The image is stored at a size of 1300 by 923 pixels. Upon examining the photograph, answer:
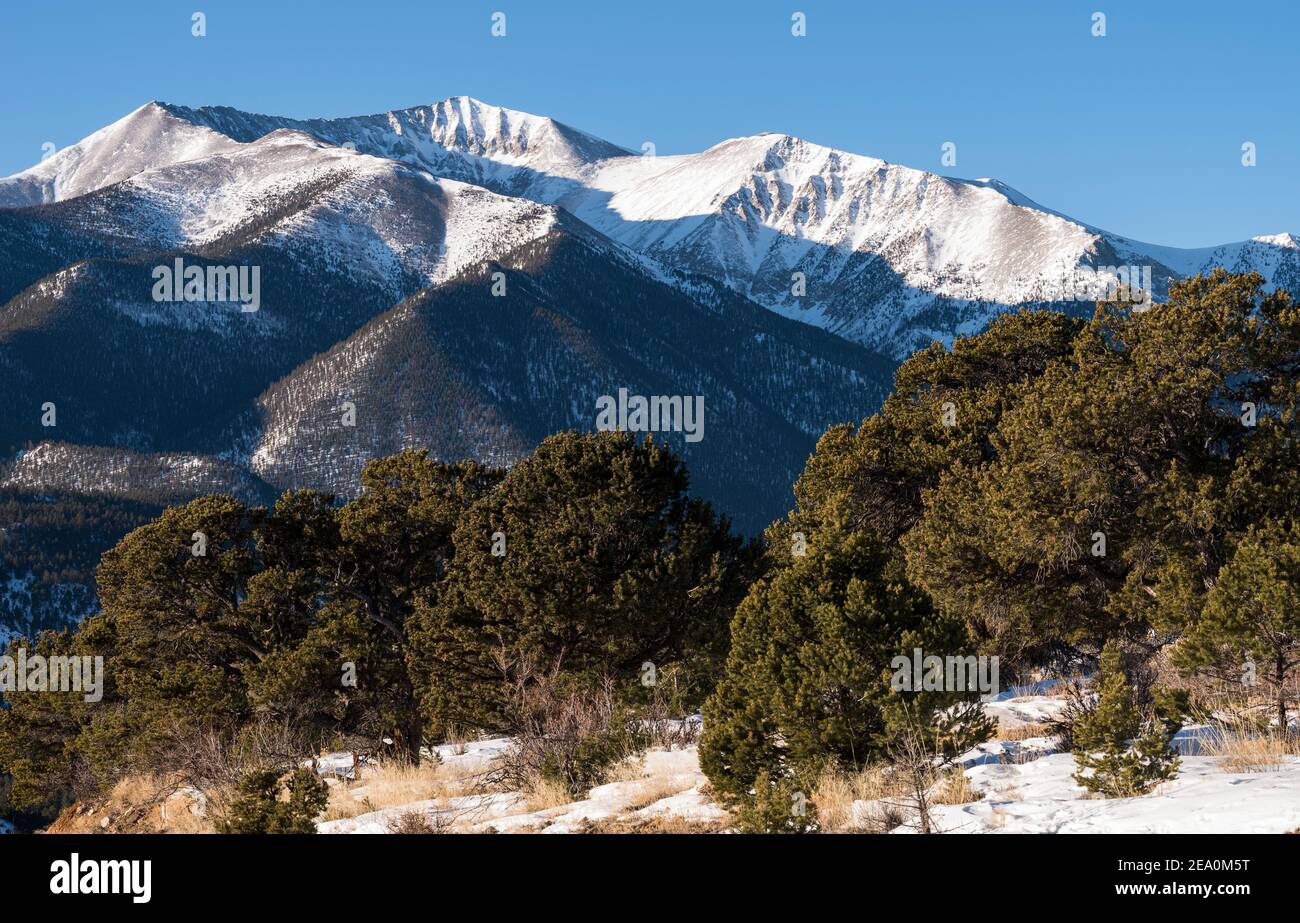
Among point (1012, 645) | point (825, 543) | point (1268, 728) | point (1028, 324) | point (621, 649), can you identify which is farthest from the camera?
point (1028, 324)

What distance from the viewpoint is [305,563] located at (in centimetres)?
3609

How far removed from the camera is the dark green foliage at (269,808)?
12.8 m

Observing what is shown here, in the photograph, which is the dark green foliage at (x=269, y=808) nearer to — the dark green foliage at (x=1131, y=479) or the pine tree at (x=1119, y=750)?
the pine tree at (x=1119, y=750)

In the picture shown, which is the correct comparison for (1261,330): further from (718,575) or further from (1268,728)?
(1268,728)

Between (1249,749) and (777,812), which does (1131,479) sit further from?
(777,812)

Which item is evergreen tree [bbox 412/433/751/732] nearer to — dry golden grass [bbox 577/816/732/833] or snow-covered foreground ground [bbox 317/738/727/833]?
snow-covered foreground ground [bbox 317/738/727/833]

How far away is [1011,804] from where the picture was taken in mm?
10320

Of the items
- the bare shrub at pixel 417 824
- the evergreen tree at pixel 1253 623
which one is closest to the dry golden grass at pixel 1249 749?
the evergreen tree at pixel 1253 623

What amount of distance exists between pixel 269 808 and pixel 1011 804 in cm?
765

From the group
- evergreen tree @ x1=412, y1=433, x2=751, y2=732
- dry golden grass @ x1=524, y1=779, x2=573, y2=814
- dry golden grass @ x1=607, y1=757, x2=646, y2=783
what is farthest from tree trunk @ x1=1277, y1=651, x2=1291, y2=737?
evergreen tree @ x1=412, y1=433, x2=751, y2=732

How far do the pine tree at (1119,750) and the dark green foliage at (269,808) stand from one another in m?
7.66

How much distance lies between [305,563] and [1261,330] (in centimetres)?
2583
